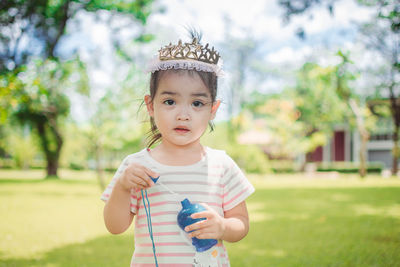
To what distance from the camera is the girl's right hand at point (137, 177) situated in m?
1.57

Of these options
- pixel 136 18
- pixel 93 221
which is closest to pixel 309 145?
pixel 136 18

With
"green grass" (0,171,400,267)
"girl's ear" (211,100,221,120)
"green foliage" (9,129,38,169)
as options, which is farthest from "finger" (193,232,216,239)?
"green foliage" (9,129,38,169)

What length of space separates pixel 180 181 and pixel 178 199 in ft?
0.28

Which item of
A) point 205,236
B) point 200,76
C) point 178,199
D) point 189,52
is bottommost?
point 205,236

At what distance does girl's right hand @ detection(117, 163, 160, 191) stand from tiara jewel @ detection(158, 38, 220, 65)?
0.58 metres

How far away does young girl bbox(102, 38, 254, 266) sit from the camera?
5.49 feet

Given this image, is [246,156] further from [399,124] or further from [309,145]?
[399,124]

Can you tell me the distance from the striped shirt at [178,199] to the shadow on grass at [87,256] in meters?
2.70

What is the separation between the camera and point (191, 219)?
1.59m

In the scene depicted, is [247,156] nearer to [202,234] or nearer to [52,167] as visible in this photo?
[52,167]

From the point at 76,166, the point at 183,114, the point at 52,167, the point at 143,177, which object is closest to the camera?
the point at 143,177

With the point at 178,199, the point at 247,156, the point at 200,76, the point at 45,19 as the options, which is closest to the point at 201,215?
the point at 178,199

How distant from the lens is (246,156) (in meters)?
27.7

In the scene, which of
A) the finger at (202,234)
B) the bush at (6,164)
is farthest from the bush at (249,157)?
the bush at (6,164)
